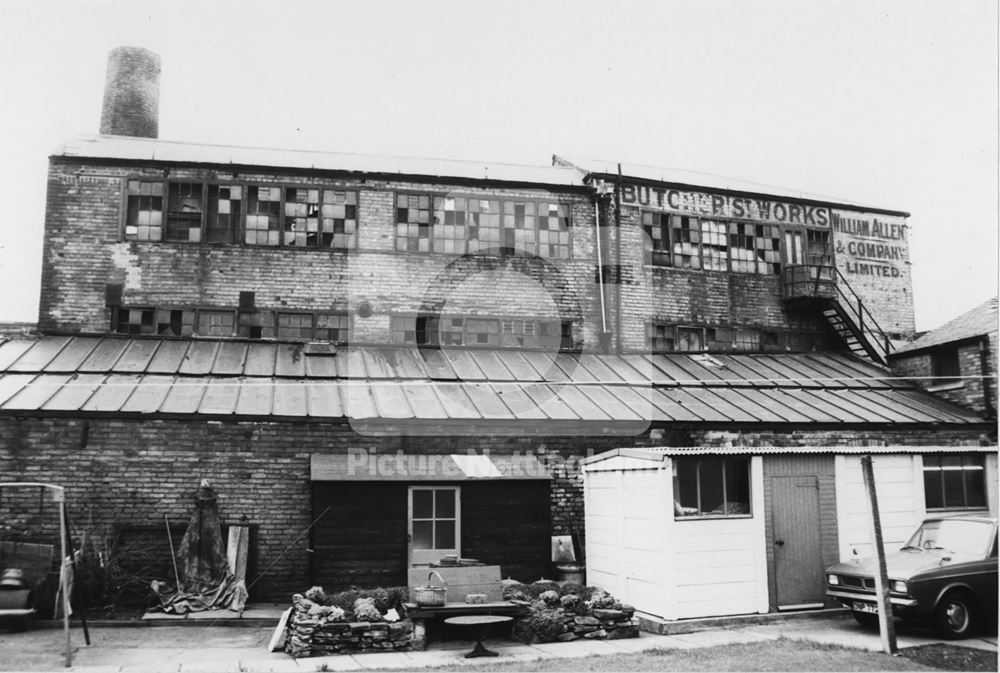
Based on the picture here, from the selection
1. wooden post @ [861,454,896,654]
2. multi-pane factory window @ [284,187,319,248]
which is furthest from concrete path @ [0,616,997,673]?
multi-pane factory window @ [284,187,319,248]

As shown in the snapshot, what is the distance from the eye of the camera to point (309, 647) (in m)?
10.9

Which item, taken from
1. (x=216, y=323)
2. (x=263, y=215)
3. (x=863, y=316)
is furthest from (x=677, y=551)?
(x=863, y=316)

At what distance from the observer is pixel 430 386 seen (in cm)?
1717

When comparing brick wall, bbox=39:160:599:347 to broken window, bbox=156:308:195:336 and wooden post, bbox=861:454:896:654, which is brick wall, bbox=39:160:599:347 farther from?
wooden post, bbox=861:454:896:654

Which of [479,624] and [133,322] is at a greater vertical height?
[133,322]

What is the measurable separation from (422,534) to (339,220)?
326 inches

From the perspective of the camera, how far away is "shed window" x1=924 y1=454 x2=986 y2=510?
14.0m

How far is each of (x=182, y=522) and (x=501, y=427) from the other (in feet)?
19.1

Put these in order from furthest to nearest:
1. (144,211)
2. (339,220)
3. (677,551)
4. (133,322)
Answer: (339,220), (144,211), (133,322), (677,551)

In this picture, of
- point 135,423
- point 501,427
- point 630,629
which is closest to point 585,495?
point 501,427

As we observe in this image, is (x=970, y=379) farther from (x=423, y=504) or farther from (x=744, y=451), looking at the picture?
(x=423, y=504)

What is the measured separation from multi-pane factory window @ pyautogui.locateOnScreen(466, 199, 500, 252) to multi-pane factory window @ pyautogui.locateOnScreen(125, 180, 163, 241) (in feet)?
23.2

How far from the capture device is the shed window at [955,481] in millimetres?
14047

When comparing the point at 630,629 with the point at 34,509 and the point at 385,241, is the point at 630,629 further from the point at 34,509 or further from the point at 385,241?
the point at 385,241
